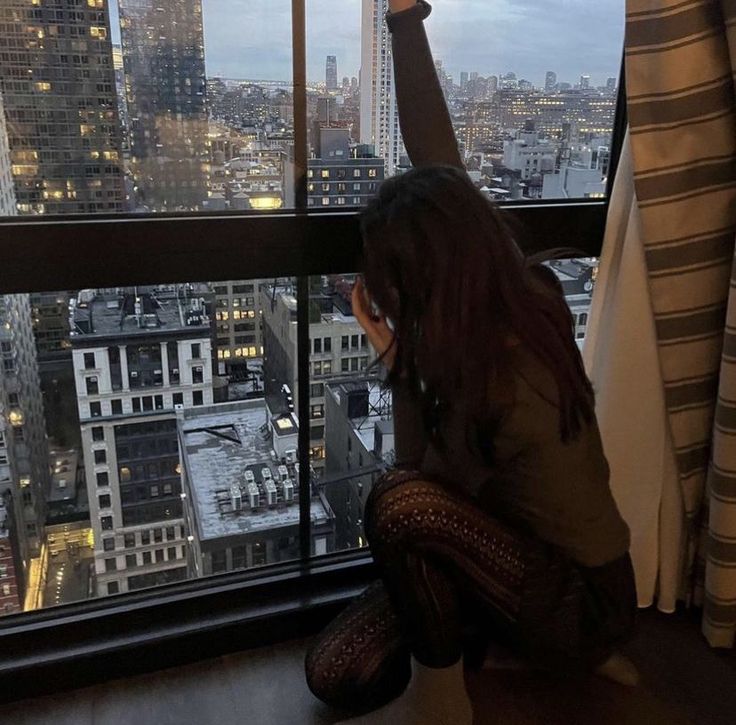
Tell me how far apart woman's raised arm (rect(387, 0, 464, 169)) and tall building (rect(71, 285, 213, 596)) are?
1.64 ft

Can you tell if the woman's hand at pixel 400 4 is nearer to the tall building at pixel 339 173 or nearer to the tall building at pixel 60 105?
the tall building at pixel 339 173

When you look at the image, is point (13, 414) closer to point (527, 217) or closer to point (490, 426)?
point (490, 426)

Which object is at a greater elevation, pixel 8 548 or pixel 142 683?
pixel 8 548

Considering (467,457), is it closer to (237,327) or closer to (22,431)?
(237,327)

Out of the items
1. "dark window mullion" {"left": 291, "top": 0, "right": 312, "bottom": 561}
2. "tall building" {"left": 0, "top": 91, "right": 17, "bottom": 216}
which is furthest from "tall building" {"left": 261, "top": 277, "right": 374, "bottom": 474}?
"tall building" {"left": 0, "top": 91, "right": 17, "bottom": 216}

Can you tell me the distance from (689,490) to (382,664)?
0.76 m

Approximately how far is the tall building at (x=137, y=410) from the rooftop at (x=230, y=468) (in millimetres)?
35

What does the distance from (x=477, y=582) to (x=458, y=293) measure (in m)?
0.47

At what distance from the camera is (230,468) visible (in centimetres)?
160

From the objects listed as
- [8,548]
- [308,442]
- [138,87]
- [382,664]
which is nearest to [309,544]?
[308,442]

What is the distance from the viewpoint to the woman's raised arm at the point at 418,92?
1275 millimetres

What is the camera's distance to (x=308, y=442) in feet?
5.23

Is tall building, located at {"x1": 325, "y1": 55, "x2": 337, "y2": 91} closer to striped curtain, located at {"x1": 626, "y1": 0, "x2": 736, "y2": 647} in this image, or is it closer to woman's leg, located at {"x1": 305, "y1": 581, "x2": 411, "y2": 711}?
striped curtain, located at {"x1": 626, "y1": 0, "x2": 736, "y2": 647}

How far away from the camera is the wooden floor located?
1383 millimetres
